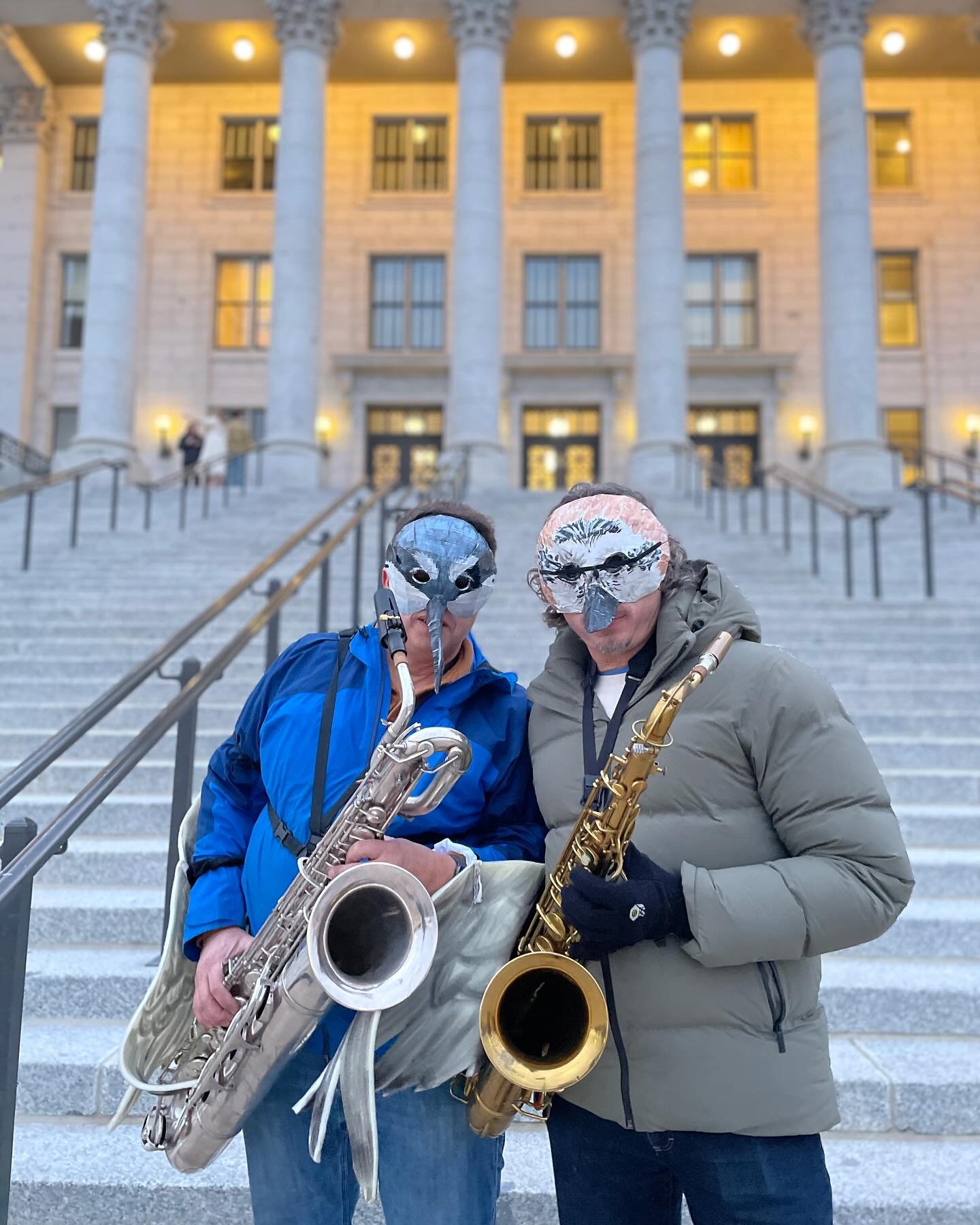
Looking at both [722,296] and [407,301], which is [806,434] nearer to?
[722,296]

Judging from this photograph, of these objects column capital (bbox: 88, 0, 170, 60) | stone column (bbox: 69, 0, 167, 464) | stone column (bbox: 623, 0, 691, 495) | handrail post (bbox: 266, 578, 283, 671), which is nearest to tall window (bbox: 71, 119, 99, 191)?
column capital (bbox: 88, 0, 170, 60)

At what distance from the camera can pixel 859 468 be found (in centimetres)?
2048

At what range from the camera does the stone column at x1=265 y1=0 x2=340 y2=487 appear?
2091cm

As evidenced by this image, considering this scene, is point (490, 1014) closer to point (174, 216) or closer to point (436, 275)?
point (436, 275)

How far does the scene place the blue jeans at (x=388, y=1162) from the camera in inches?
80.0

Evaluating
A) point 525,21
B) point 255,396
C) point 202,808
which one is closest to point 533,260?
point 525,21

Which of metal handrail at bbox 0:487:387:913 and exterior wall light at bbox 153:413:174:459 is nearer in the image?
metal handrail at bbox 0:487:387:913

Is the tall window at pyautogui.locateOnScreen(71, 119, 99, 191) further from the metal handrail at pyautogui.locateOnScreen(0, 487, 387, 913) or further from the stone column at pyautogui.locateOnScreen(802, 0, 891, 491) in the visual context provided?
the metal handrail at pyautogui.locateOnScreen(0, 487, 387, 913)

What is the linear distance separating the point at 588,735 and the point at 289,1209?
1215 mm

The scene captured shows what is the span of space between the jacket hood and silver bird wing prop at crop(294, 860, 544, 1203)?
40 centimetres

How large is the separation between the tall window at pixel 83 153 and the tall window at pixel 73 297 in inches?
80.9

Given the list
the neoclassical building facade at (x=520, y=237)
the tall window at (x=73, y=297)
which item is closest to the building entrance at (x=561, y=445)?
the neoclassical building facade at (x=520, y=237)

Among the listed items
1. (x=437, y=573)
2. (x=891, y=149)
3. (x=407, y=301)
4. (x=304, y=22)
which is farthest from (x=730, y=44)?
(x=437, y=573)

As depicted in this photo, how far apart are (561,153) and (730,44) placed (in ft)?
15.8
